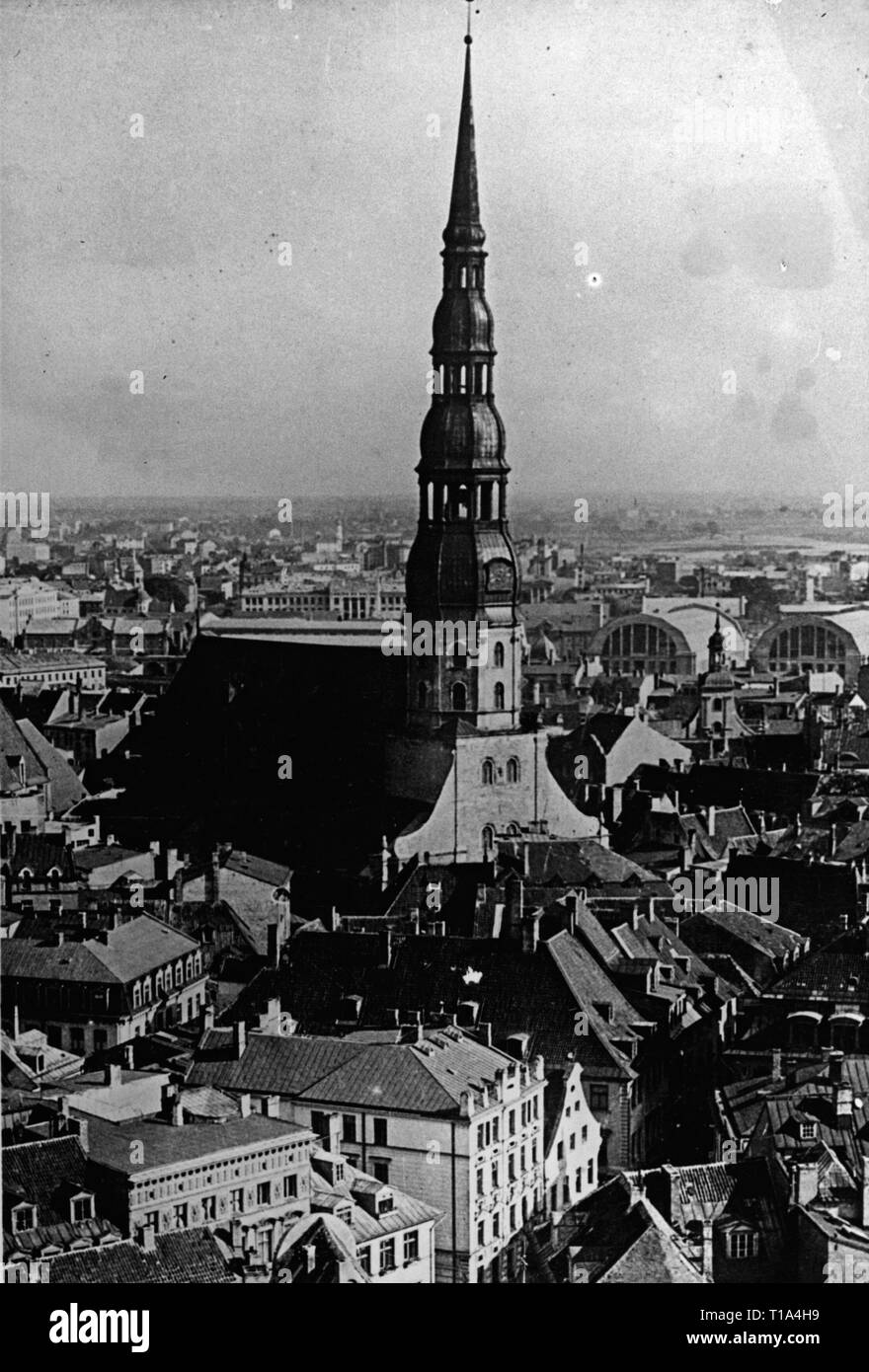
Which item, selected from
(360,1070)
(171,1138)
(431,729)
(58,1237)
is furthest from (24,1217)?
(431,729)

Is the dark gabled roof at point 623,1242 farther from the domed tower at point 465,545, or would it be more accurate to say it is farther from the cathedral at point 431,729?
the domed tower at point 465,545

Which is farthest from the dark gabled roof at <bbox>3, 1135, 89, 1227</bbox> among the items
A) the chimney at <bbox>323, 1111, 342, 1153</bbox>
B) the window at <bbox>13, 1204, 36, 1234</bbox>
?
the chimney at <bbox>323, 1111, 342, 1153</bbox>

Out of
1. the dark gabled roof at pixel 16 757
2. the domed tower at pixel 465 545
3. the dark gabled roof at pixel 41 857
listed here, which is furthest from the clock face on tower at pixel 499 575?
the dark gabled roof at pixel 16 757

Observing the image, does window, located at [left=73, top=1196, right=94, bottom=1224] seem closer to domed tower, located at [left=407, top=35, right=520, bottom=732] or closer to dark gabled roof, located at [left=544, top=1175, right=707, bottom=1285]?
dark gabled roof, located at [left=544, top=1175, right=707, bottom=1285]

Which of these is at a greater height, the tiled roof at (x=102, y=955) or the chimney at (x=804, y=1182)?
the tiled roof at (x=102, y=955)

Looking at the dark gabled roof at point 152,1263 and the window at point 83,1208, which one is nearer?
the dark gabled roof at point 152,1263

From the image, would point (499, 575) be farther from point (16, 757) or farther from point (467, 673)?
point (16, 757)
